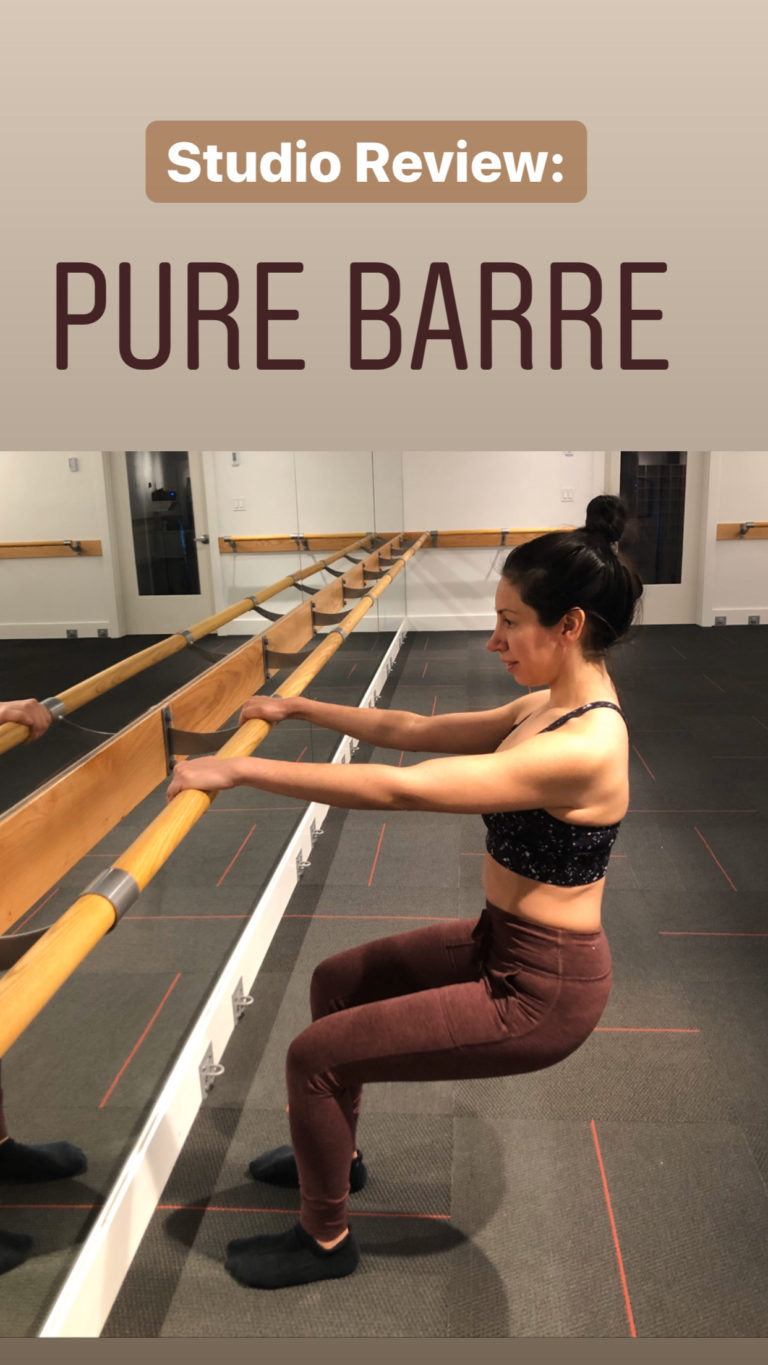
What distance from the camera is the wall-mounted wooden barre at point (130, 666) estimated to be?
139 centimetres

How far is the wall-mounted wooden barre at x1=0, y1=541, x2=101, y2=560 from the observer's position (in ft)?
4.16

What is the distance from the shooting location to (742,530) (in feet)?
23.2

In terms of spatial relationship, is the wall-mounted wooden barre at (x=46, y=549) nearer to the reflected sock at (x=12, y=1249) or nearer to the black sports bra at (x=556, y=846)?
the black sports bra at (x=556, y=846)

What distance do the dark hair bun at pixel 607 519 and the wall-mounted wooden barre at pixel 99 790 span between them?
2.91 feet

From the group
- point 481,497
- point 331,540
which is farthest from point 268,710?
point 481,497

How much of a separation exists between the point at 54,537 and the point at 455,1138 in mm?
1407

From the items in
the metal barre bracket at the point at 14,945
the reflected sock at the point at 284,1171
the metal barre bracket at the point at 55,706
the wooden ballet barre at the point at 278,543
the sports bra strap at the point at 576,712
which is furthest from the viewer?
the wooden ballet barre at the point at 278,543

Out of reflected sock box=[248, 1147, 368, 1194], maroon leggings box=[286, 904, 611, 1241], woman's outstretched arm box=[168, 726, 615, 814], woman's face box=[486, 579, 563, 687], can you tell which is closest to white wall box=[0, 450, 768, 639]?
woman's outstretched arm box=[168, 726, 615, 814]

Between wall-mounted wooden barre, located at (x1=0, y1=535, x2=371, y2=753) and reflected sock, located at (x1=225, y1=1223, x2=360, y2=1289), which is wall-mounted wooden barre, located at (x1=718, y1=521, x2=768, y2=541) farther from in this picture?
reflected sock, located at (x1=225, y1=1223, x2=360, y2=1289)

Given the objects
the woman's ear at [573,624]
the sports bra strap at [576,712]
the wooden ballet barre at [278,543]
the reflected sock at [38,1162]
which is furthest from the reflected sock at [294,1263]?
the wooden ballet barre at [278,543]

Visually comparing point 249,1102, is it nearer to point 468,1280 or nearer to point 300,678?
point 468,1280

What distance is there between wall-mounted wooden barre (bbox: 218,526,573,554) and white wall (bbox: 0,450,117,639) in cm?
71

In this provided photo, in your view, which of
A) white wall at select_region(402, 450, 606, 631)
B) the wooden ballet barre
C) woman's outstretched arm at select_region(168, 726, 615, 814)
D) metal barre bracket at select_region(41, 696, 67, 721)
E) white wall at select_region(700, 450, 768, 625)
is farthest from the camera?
white wall at select_region(402, 450, 606, 631)

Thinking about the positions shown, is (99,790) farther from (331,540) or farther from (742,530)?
(742,530)
